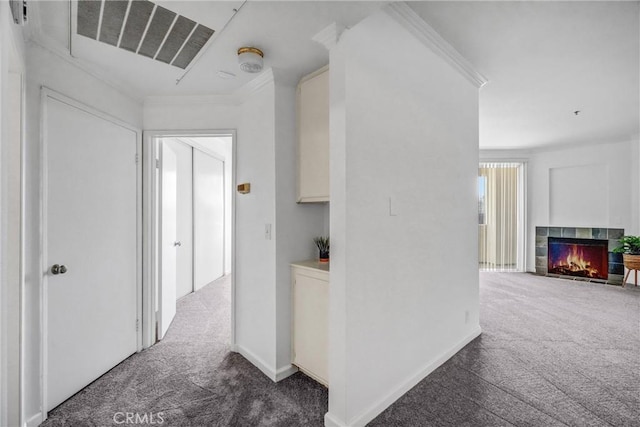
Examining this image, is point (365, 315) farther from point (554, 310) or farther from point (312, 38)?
point (554, 310)

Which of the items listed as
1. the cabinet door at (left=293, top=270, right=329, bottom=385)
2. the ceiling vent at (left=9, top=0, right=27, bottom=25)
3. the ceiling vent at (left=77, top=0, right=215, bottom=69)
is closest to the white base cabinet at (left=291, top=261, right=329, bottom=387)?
the cabinet door at (left=293, top=270, right=329, bottom=385)

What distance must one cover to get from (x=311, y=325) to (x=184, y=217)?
3.02m

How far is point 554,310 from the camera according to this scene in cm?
386

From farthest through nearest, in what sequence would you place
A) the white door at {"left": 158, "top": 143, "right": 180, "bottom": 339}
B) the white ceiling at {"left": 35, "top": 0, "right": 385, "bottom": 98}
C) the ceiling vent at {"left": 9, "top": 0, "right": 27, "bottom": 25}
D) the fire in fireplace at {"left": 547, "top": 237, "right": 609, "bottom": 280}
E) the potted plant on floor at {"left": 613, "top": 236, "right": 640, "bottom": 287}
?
the fire in fireplace at {"left": 547, "top": 237, "right": 609, "bottom": 280}, the potted plant on floor at {"left": 613, "top": 236, "right": 640, "bottom": 287}, the white door at {"left": 158, "top": 143, "right": 180, "bottom": 339}, the white ceiling at {"left": 35, "top": 0, "right": 385, "bottom": 98}, the ceiling vent at {"left": 9, "top": 0, "right": 27, "bottom": 25}

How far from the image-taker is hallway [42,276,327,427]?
1.85m

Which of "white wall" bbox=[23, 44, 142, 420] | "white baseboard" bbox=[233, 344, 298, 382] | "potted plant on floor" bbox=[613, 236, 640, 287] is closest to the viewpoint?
"white wall" bbox=[23, 44, 142, 420]

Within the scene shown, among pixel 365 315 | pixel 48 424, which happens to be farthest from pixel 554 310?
pixel 48 424

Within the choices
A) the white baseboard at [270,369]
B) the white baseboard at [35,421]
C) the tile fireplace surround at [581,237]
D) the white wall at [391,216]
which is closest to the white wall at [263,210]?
the white baseboard at [270,369]

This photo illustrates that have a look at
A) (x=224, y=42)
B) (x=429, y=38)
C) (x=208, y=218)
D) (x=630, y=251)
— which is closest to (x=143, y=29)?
(x=224, y=42)

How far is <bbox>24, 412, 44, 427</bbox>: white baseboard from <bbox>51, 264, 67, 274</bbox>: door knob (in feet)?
2.68

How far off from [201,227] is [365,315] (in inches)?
149

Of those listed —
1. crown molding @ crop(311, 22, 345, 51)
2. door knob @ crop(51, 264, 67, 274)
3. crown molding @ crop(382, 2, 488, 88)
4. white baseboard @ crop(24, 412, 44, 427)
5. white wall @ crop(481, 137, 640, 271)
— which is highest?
crown molding @ crop(382, 2, 488, 88)

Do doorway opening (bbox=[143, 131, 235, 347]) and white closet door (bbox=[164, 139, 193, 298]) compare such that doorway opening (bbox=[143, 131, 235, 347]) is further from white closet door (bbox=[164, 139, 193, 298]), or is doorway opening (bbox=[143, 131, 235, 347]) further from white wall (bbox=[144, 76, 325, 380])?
white wall (bbox=[144, 76, 325, 380])

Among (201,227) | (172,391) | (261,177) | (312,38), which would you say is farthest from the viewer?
(201,227)
